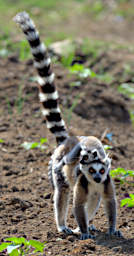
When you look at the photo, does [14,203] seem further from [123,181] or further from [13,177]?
[123,181]

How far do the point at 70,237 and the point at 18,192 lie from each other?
1.44m

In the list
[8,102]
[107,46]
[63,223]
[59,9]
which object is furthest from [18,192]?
[59,9]

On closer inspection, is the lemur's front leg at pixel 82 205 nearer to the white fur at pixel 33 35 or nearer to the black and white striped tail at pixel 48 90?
the black and white striped tail at pixel 48 90

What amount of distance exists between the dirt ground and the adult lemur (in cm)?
24

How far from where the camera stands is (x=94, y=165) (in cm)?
433

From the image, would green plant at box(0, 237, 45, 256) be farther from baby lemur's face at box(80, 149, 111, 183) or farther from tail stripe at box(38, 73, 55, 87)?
tail stripe at box(38, 73, 55, 87)

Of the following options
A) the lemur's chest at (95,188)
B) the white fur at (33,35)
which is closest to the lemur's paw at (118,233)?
the lemur's chest at (95,188)

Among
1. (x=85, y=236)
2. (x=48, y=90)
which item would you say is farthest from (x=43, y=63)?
(x=85, y=236)

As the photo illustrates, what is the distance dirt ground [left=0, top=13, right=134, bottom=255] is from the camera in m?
4.55

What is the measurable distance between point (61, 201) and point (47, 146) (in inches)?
94.1

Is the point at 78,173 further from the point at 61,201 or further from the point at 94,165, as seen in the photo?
the point at 61,201

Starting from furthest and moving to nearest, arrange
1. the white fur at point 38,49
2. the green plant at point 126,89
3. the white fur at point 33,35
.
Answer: the green plant at point 126,89
the white fur at point 38,49
the white fur at point 33,35

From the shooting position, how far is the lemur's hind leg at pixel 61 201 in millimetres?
4754

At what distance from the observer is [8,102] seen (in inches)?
315
